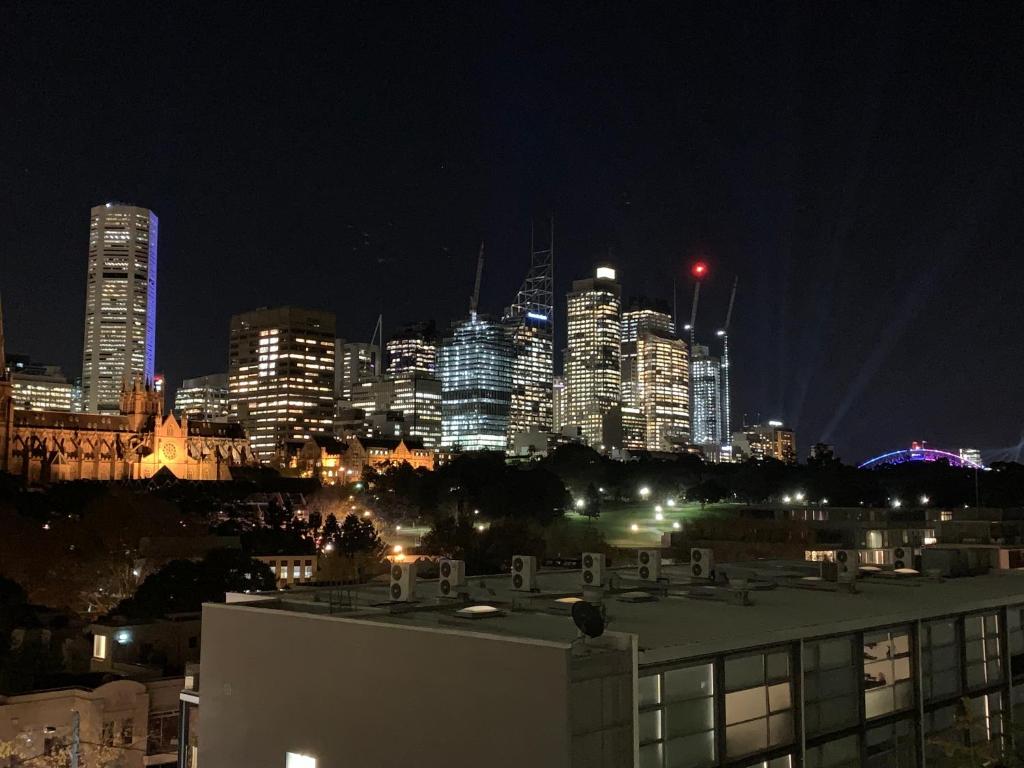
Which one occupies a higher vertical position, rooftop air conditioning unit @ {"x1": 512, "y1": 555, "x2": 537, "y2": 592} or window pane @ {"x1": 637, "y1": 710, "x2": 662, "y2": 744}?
rooftop air conditioning unit @ {"x1": 512, "y1": 555, "x2": 537, "y2": 592}

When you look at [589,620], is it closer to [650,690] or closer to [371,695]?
[650,690]

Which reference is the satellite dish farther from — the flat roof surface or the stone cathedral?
the stone cathedral

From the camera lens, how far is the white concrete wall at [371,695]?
13516 millimetres

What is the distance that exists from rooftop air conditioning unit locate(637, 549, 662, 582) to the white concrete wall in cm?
1127

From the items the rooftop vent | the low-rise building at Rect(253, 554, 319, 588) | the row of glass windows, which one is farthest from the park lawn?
the rooftop vent

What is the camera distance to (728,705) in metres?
15.7

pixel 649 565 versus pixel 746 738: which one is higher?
pixel 649 565

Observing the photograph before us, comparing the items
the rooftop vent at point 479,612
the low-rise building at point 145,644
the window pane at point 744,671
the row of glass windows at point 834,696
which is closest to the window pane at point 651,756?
the row of glass windows at point 834,696

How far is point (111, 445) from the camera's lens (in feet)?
592

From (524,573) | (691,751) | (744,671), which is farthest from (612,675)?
(524,573)

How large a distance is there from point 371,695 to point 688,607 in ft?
25.6

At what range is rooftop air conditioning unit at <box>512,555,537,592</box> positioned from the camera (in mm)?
22438

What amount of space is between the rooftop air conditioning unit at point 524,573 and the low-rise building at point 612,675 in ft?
0.27

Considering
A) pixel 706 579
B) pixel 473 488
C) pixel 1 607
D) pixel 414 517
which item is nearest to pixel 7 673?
pixel 1 607
